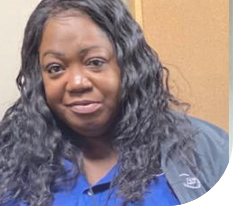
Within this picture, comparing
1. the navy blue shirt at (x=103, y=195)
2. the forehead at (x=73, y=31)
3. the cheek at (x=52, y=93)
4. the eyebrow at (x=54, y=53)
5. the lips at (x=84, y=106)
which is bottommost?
the navy blue shirt at (x=103, y=195)

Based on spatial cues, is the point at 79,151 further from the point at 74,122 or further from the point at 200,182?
the point at 200,182

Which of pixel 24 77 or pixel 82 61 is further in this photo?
pixel 24 77

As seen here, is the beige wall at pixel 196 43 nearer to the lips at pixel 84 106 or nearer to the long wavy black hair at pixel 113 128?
the long wavy black hair at pixel 113 128

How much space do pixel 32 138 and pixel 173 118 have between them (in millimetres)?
285

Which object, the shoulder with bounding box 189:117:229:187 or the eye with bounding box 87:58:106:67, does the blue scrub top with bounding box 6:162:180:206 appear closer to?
the shoulder with bounding box 189:117:229:187

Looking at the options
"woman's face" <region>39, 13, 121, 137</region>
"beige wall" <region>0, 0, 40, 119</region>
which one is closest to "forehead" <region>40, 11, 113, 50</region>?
"woman's face" <region>39, 13, 121, 137</region>

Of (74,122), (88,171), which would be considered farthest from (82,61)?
(88,171)

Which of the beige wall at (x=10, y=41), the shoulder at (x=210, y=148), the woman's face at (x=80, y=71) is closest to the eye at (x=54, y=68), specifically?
the woman's face at (x=80, y=71)

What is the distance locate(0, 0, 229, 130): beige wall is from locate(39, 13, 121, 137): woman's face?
105mm

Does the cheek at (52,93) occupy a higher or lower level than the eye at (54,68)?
lower

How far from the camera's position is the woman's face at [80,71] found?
78 cm

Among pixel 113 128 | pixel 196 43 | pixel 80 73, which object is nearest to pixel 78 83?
pixel 80 73

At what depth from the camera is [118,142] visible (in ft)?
2.87

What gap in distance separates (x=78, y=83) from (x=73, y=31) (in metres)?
0.10
